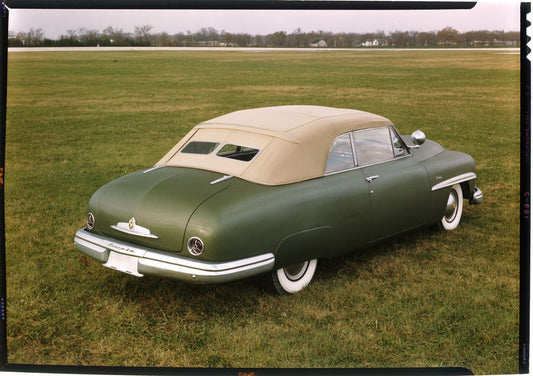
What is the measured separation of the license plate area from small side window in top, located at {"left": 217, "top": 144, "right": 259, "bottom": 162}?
3.81ft

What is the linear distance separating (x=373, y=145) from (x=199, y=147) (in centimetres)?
148

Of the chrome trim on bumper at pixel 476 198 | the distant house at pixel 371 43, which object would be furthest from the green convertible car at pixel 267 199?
the distant house at pixel 371 43

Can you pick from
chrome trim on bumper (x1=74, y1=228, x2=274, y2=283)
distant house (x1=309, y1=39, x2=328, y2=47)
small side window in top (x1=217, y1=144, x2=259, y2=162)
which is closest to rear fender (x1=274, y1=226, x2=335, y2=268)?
chrome trim on bumper (x1=74, y1=228, x2=274, y2=283)

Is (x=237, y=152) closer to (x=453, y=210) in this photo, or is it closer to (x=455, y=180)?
(x=455, y=180)

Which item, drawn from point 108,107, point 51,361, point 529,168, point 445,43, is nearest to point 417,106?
point 445,43

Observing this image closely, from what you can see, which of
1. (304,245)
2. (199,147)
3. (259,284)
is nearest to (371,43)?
(304,245)

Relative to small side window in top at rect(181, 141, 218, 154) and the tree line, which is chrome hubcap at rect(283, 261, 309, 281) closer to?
small side window in top at rect(181, 141, 218, 154)

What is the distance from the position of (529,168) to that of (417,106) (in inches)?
103

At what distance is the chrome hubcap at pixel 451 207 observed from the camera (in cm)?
550

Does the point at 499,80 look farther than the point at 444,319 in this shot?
No

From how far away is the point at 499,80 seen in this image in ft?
11.3

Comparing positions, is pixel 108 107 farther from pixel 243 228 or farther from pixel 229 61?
pixel 243 228

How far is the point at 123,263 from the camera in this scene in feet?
12.7

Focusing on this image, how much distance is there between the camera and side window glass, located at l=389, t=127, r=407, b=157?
5.12m
